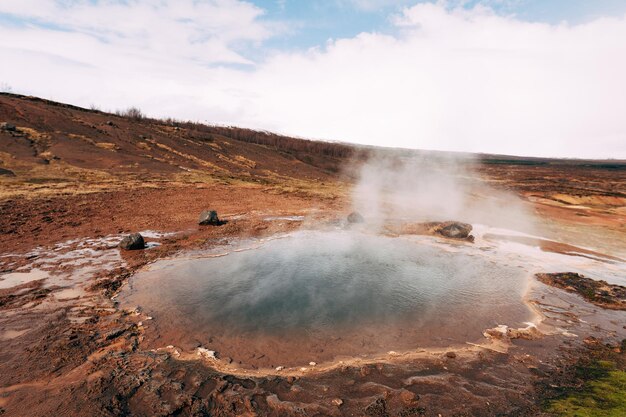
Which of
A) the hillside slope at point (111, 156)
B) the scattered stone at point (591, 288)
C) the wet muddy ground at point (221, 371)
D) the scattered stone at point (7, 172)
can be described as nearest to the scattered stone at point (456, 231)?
the scattered stone at point (591, 288)

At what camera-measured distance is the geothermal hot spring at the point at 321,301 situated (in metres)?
5.87

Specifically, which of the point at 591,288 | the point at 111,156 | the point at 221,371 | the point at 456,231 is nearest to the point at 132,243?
the point at 221,371

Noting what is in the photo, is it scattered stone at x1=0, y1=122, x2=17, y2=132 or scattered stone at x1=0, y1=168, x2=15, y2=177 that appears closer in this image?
scattered stone at x1=0, y1=168, x2=15, y2=177

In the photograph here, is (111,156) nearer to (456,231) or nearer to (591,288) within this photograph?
(456,231)

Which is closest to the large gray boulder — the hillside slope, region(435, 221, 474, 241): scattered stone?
region(435, 221, 474, 241): scattered stone

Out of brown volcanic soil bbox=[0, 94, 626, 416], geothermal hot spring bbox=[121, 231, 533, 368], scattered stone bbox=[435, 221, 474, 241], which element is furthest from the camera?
scattered stone bbox=[435, 221, 474, 241]

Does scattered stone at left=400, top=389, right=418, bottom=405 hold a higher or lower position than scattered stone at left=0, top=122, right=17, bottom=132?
lower

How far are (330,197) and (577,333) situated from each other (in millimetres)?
18326

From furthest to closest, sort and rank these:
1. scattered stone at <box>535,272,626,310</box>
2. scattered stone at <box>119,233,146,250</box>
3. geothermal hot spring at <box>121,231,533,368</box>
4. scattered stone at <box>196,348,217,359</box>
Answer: scattered stone at <box>119,233,146,250</box>
scattered stone at <box>535,272,626,310</box>
geothermal hot spring at <box>121,231,533,368</box>
scattered stone at <box>196,348,217,359</box>

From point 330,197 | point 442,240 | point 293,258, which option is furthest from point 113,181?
point 442,240

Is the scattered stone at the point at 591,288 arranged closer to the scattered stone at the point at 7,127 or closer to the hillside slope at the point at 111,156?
the hillside slope at the point at 111,156

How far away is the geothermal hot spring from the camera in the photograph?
5.87 meters

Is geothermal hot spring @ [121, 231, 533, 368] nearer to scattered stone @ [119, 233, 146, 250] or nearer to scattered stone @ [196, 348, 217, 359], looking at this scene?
scattered stone @ [196, 348, 217, 359]

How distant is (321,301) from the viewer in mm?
7430
